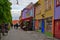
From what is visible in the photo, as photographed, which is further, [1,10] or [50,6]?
[50,6]

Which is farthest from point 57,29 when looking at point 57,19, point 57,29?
point 57,19

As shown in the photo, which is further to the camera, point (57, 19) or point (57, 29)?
point (57, 19)

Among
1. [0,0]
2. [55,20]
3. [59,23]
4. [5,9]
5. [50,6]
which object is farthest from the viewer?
[50,6]

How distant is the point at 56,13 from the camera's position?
105 ft

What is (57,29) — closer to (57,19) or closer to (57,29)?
(57,29)

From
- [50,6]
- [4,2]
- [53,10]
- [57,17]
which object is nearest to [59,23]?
[57,17]

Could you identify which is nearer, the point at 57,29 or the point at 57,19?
the point at 57,29

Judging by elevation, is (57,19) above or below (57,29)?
above

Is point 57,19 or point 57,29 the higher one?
Result: point 57,19

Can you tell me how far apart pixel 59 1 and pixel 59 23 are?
2.73 m

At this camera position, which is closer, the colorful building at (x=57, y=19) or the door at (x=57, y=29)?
the door at (x=57, y=29)

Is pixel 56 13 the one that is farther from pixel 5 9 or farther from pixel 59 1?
pixel 5 9

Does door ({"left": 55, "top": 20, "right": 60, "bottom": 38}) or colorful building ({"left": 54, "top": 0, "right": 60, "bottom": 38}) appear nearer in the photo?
Result: door ({"left": 55, "top": 20, "right": 60, "bottom": 38})

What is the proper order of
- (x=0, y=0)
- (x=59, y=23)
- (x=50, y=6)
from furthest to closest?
(x=50, y=6), (x=59, y=23), (x=0, y=0)
